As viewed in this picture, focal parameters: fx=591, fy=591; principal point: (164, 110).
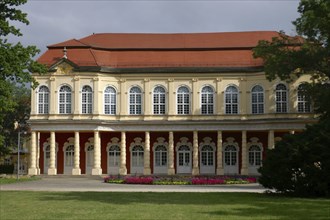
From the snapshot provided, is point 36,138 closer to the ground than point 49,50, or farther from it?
closer to the ground

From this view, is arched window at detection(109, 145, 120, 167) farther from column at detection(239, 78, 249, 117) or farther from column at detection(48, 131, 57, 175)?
column at detection(239, 78, 249, 117)

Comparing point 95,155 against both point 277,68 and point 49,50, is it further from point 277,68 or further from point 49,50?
point 277,68

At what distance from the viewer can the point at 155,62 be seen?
2092 inches

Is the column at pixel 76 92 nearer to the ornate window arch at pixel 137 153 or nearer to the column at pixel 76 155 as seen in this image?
the column at pixel 76 155

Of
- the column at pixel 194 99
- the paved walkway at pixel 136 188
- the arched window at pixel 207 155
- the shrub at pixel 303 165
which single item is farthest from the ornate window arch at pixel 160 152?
the shrub at pixel 303 165

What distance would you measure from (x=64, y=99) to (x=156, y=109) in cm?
817

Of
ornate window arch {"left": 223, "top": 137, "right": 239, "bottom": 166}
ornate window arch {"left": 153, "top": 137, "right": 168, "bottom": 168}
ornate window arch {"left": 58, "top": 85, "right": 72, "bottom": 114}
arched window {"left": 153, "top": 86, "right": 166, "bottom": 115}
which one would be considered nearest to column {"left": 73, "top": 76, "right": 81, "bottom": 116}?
ornate window arch {"left": 58, "top": 85, "right": 72, "bottom": 114}

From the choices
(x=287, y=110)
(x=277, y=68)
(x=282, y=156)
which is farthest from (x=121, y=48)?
(x=282, y=156)

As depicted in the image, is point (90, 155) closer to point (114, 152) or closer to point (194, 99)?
Answer: point (114, 152)

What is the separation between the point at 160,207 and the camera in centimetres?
2066

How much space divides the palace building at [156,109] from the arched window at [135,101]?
0.29 ft

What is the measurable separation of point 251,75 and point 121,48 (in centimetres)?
1202

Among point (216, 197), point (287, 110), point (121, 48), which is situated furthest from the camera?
point (121, 48)

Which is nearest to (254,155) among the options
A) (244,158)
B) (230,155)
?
(244,158)
